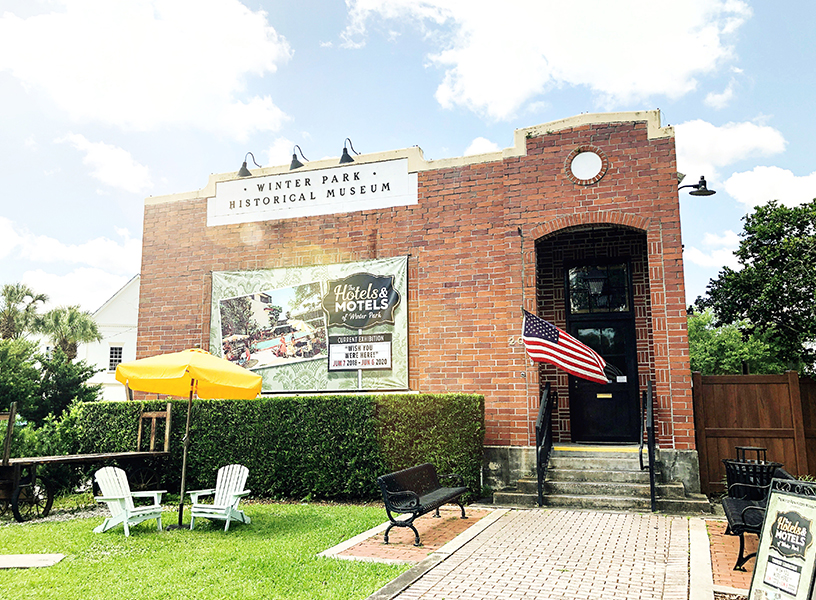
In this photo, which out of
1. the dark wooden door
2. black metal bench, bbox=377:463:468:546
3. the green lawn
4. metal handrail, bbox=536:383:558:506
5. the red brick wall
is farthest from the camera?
the dark wooden door

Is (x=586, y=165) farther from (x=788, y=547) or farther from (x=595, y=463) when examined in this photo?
(x=788, y=547)

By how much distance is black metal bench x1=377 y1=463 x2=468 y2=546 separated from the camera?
7031 millimetres

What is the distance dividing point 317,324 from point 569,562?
6.96m

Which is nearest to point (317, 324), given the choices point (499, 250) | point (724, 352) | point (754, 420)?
point (499, 250)

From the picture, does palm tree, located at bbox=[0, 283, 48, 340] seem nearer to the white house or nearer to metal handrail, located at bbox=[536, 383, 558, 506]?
the white house

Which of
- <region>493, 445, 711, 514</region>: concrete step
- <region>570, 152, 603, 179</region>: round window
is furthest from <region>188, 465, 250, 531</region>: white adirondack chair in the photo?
<region>570, 152, 603, 179</region>: round window

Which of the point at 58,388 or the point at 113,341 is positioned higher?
the point at 113,341

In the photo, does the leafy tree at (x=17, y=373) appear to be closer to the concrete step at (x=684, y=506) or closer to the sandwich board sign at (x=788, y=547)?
the concrete step at (x=684, y=506)

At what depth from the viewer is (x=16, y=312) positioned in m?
28.9

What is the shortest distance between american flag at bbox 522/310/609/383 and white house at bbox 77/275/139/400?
85.0 feet

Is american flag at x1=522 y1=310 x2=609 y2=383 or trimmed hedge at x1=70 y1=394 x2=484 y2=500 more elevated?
american flag at x1=522 y1=310 x2=609 y2=383

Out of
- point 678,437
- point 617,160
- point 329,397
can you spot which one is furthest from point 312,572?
point 617,160

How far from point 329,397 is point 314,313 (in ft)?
7.13

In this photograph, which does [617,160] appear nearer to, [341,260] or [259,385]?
[341,260]
